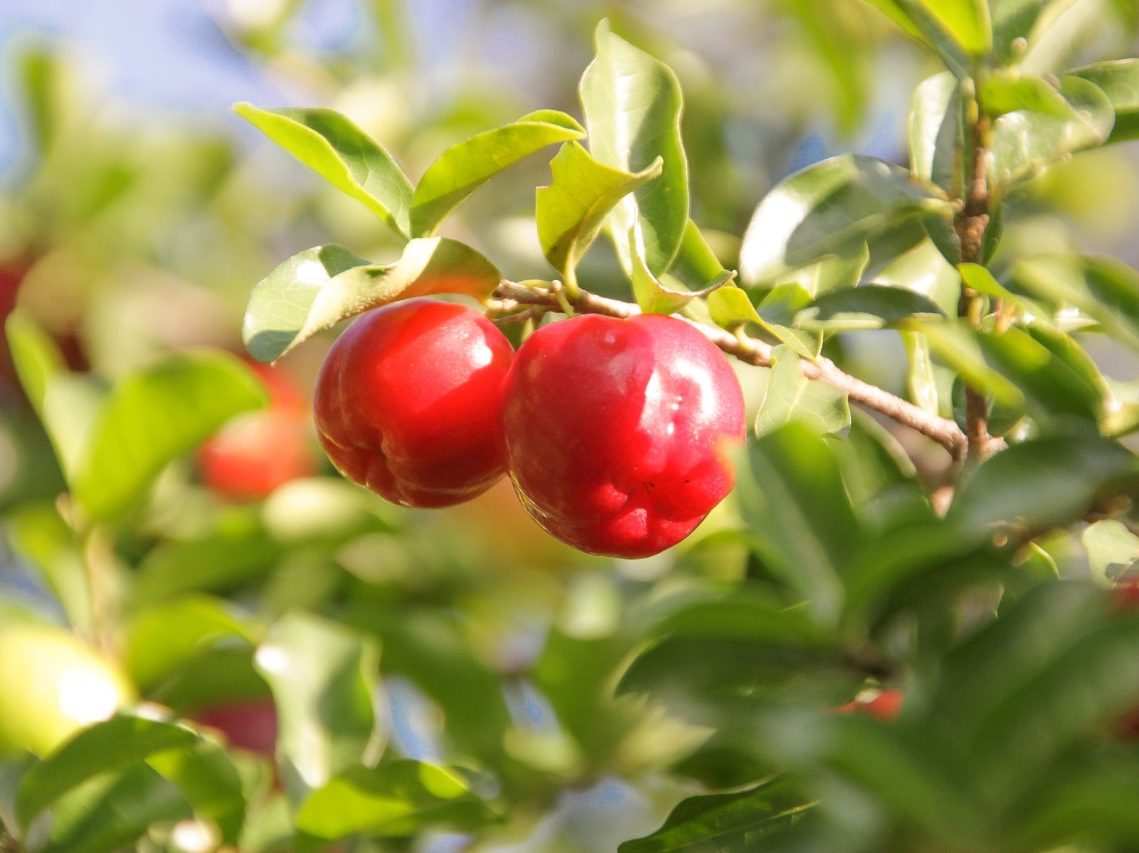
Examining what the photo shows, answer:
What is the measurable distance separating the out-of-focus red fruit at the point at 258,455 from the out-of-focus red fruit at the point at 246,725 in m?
0.51

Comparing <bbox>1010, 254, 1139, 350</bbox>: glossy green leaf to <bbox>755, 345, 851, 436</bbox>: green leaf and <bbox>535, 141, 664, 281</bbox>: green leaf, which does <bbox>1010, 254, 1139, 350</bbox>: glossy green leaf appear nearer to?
<bbox>755, 345, 851, 436</bbox>: green leaf

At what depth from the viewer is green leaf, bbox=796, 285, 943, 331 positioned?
50.3 inches

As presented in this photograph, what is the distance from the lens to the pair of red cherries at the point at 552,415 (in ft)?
3.81

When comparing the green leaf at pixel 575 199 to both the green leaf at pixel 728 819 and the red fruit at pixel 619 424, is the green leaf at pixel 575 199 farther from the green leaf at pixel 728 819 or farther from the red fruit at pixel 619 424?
the green leaf at pixel 728 819

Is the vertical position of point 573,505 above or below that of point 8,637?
above

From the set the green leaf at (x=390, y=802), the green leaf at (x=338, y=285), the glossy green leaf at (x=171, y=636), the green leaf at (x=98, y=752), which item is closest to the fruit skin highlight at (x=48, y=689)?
the glossy green leaf at (x=171, y=636)

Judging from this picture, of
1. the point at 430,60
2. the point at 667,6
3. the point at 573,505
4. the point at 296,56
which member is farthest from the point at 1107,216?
the point at 573,505

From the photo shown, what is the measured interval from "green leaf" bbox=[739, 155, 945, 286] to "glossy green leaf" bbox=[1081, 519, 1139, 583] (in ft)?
1.09

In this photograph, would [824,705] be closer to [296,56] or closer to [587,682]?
[587,682]

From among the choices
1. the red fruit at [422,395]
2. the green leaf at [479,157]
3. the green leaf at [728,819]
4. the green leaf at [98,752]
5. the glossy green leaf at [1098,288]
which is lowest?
the green leaf at [98,752]

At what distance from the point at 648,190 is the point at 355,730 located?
72 centimetres

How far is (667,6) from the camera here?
3734 mm

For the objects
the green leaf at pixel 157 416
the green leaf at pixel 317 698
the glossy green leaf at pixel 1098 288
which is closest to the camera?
the glossy green leaf at pixel 1098 288

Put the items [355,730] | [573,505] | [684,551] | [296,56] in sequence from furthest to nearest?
[296,56] → [684,551] → [355,730] → [573,505]
